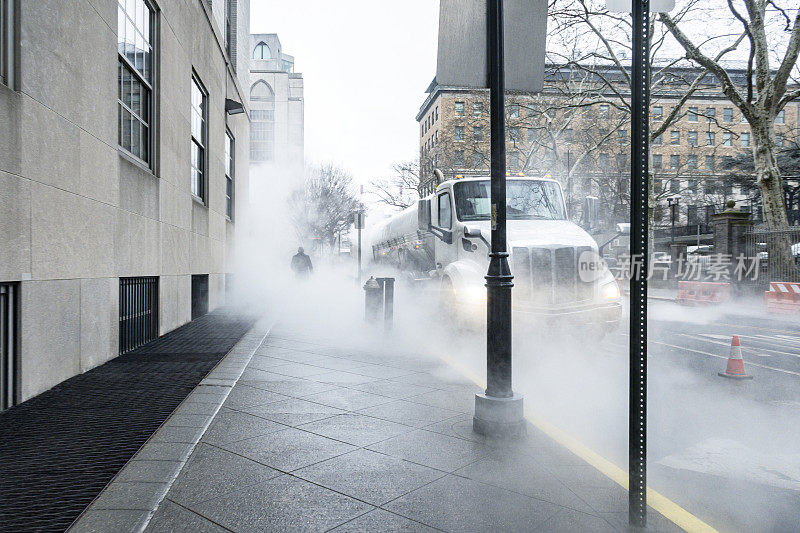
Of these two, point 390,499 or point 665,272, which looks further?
point 665,272

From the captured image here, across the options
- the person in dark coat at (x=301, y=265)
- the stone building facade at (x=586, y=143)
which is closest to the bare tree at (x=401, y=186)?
the stone building facade at (x=586, y=143)

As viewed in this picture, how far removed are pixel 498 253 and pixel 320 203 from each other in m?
51.7

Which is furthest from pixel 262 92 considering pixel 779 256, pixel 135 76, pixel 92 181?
pixel 92 181

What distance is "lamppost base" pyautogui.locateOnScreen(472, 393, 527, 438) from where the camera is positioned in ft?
14.5

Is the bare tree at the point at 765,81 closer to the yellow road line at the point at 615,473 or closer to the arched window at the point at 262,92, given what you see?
the yellow road line at the point at 615,473

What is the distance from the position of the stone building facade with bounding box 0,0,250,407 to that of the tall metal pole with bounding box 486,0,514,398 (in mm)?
3850

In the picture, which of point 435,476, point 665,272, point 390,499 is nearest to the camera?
point 390,499

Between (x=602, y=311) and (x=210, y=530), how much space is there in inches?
272

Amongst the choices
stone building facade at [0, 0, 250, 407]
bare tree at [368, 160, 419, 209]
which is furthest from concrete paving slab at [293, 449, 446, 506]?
bare tree at [368, 160, 419, 209]

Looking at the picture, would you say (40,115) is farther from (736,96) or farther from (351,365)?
(736,96)

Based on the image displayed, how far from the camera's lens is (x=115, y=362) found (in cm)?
731

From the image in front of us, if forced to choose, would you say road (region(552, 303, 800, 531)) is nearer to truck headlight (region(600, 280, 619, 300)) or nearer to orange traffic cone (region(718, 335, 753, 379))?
orange traffic cone (region(718, 335, 753, 379))

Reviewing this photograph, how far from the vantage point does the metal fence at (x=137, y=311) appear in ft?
26.5

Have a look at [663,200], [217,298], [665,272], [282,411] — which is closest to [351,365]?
[282,411]
